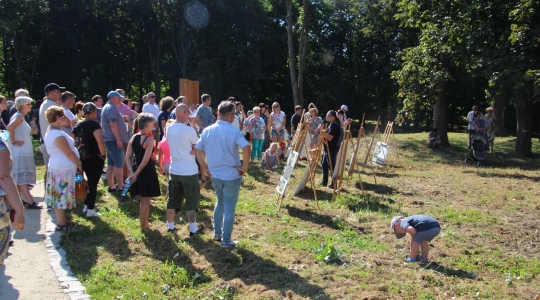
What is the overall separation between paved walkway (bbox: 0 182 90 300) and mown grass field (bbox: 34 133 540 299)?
6.0 inches

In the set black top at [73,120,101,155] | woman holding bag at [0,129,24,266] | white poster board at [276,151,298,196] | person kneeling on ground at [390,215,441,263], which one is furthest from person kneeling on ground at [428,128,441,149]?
woman holding bag at [0,129,24,266]

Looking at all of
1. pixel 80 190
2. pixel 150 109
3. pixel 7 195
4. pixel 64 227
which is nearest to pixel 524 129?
pixel 150 109

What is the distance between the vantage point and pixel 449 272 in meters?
5.56

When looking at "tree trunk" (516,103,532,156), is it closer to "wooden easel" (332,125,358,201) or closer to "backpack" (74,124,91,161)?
"wooden easel" (332,125,358,201)

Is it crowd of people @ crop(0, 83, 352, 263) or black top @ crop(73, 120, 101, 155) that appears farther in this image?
black top @ crop(73, 120, 101, 155)

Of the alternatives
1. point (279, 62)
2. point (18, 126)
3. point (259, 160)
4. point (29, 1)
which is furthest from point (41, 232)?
point (279, 62)

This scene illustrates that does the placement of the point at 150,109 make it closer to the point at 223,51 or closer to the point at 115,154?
the point at 115,154

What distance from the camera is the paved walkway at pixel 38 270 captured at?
16.1 ft

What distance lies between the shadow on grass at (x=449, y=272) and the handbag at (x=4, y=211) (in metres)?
4.36

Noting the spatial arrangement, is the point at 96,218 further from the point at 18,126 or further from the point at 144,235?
the point at 18,126

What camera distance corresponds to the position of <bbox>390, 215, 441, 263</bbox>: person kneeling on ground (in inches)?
223

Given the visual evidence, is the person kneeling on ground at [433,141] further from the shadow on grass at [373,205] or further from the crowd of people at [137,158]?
the crowd of people at [137,158]

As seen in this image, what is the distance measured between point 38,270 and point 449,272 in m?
4.68

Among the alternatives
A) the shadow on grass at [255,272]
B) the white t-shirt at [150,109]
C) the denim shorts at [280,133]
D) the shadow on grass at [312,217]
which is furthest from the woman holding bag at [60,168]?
the denim shorts at [280,133]
